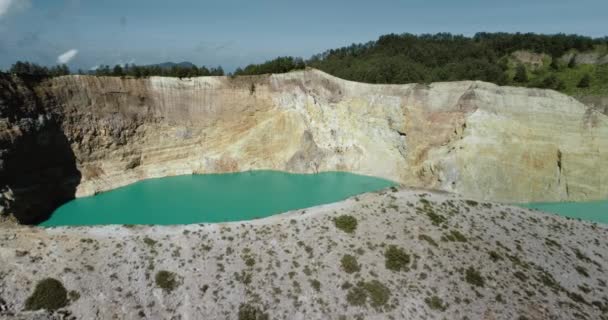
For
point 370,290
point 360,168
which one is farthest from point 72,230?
point 360,168

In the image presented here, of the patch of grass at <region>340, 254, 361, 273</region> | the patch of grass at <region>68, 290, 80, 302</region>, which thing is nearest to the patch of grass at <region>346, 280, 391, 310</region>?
the patch of grass at <region>340, 254, 361, 273</region>

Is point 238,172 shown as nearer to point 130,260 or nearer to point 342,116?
point 342,116

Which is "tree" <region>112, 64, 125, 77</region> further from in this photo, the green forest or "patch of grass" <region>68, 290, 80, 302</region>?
"patch of grass" <region>68, 290, 80, 302</region>

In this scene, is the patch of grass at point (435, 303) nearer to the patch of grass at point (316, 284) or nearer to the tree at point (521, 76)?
the patch of grass at point (316, 284)

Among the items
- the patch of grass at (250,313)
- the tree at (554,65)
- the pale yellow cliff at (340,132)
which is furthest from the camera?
the tree at (554,65)

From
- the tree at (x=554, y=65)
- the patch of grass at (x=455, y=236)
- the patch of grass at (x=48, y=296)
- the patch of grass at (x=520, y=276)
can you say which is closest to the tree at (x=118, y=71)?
the patch of grass at (x=48, y=296)
